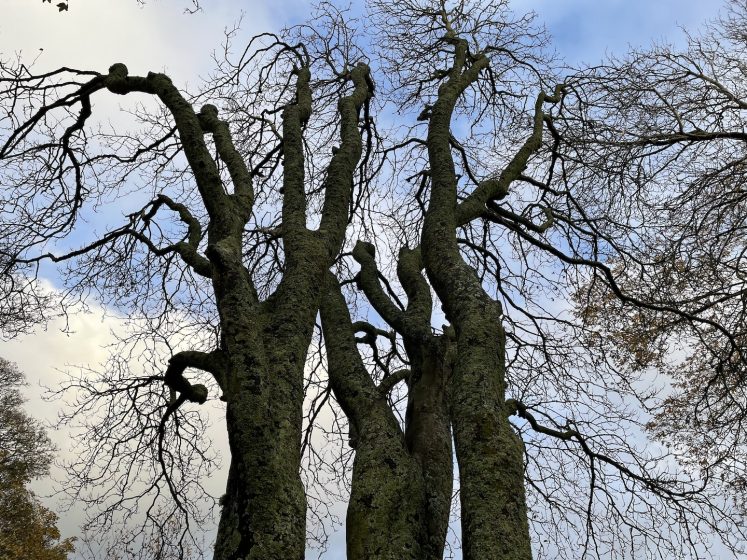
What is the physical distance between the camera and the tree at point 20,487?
551 inches

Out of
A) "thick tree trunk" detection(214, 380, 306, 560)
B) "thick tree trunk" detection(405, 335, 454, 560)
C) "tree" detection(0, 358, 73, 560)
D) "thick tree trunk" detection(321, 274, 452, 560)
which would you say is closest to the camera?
"thick tree trunk" detection(214, 380, 306, 560)

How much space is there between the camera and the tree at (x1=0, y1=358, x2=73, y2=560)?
13991 mm

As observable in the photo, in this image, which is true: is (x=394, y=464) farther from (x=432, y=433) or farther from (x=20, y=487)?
(x=20, y=487)

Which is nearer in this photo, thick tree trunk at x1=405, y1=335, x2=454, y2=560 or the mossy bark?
the mossy bark

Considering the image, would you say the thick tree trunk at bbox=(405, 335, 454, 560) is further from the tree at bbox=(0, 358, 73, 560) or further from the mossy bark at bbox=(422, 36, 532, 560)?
the tree at bbox=(0, 358, 73, 560)

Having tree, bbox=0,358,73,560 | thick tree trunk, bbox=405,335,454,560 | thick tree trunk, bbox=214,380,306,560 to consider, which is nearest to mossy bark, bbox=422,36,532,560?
thick tree trunk, bbox=405,335,454,560

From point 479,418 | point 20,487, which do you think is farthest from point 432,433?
point 20,487

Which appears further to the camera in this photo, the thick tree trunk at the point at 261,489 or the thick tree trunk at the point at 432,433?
the thick tree trunk at the point at 432,433

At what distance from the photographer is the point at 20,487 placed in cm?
1496

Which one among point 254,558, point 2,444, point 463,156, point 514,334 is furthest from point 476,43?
point 2,444

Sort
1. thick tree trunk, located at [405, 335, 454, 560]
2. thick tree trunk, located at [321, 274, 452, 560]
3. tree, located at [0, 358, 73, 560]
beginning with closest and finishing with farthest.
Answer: thick tree trunk, located at [321, 274, 452, 560] → thick tree trunk, located at [405, 335, 454, 560] → tree, located at [0, 358, 73, 560]

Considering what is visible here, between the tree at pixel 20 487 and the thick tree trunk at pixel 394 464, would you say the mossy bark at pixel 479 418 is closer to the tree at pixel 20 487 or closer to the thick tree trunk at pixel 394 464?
the thick tree trunk at pixel 394 464

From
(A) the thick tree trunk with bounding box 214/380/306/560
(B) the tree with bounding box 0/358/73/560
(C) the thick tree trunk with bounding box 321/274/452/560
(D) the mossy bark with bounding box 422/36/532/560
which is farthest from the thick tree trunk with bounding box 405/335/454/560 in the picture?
(B) the tree with bounding box 0/358/73/560

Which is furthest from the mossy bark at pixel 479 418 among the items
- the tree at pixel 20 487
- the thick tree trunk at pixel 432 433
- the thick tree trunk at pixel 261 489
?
the tree at pixel 20 487
